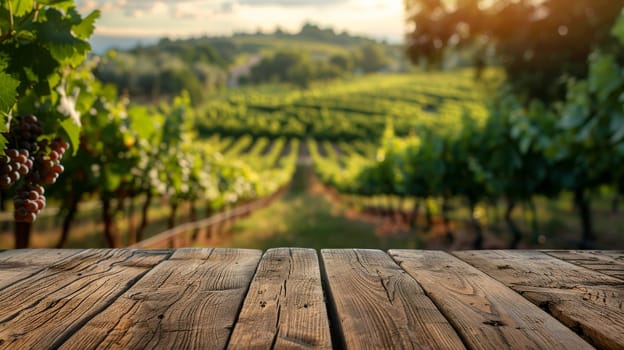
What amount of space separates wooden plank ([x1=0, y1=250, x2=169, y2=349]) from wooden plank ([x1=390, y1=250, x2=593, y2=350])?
98 centimetres

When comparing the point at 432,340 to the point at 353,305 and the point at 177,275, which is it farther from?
the point at 177,275

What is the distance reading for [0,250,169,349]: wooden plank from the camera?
Answer: 1355 mm

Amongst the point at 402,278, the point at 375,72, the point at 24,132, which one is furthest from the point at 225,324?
the point at 375,72

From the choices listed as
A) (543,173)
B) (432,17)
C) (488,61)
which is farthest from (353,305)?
(488,61)

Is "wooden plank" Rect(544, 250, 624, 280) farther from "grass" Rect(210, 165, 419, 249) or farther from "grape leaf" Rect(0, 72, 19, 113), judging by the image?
"grass" Rect(210, 165, 419, 249)

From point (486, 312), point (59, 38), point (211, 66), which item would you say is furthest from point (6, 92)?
point (211, 66)

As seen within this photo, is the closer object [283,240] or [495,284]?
[495,284]

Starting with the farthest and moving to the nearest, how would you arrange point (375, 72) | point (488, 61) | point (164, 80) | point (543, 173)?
point (375, 72) < point (164, 80) < point (488, 61) < point (543, 173)

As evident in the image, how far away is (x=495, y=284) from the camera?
6.01 feet

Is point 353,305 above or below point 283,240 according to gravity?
above

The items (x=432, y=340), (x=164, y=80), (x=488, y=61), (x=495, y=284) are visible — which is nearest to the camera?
(x=432, y=340)

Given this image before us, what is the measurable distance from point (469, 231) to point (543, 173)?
6808 millimetres

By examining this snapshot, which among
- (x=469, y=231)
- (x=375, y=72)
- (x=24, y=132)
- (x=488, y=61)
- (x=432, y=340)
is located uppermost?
(x=375, y=72)

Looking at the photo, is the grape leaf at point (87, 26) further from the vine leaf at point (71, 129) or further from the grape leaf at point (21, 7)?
the vine leaf at point (71, 129)
